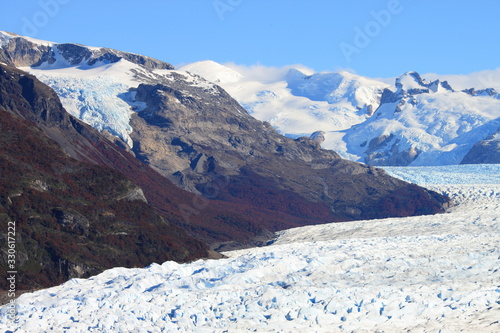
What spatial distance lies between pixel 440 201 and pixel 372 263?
356 feet

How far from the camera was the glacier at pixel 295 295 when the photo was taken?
188 ft

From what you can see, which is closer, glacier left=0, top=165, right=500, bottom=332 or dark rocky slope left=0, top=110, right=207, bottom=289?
glacier left=0, top=165, right=500, bottom=332

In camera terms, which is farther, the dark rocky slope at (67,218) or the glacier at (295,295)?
the dark rocky slope at (67,218)

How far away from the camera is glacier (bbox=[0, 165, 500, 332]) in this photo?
57.3 metres

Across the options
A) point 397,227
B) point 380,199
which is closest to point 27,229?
point 397,227

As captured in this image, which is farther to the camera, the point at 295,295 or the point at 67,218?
the point at 67,218

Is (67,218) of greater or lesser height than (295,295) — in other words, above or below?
above

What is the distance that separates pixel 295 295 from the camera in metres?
62.0

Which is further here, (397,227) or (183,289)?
(397,227)

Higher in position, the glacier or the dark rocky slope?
the dark rocky slope

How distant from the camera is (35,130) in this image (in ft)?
374

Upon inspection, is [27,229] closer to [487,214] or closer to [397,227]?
[397,227]

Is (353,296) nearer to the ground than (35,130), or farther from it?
nearer to the ground

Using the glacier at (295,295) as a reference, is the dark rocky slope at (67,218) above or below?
above
